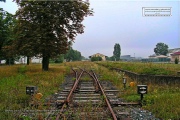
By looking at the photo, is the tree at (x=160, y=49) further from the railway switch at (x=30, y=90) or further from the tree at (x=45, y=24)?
the railway switch at (x=30, y=90)

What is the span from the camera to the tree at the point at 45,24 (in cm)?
2178

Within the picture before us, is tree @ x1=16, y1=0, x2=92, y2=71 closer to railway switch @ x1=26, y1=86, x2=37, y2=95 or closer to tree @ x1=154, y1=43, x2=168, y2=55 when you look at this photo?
railway switch @ x1=26, y1=86, x2=37, y2=95

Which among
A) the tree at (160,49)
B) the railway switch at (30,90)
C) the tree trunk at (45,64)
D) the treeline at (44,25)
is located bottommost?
the railway switch at (30,90)

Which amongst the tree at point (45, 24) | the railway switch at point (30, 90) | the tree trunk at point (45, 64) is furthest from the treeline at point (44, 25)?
the railway switch at point (30, 90)

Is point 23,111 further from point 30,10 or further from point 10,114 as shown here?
point 30,10

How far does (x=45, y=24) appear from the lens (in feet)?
72.6

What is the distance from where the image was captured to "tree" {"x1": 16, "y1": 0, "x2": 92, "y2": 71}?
2178 cm

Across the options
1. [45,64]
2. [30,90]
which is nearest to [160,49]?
[45,64]

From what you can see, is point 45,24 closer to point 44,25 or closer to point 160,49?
point 44,25

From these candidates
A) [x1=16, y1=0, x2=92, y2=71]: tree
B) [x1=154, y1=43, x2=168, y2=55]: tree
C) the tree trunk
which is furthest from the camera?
[x1=154, y1=43, x2=168, y2=55]: tree

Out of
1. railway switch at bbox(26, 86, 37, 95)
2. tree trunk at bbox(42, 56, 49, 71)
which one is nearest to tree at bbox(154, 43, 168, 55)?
tree trunk at bbox(42, 56, 49, 71)

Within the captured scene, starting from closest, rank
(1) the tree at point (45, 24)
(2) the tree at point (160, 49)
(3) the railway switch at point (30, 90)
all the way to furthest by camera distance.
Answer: (3) the railway switch at point (30, 90) < (1) the tree at point (45, 24) < (2) the tree at point (160, 49)

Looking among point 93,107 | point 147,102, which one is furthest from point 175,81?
point 93,107

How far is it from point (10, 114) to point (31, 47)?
1569 centimetres
